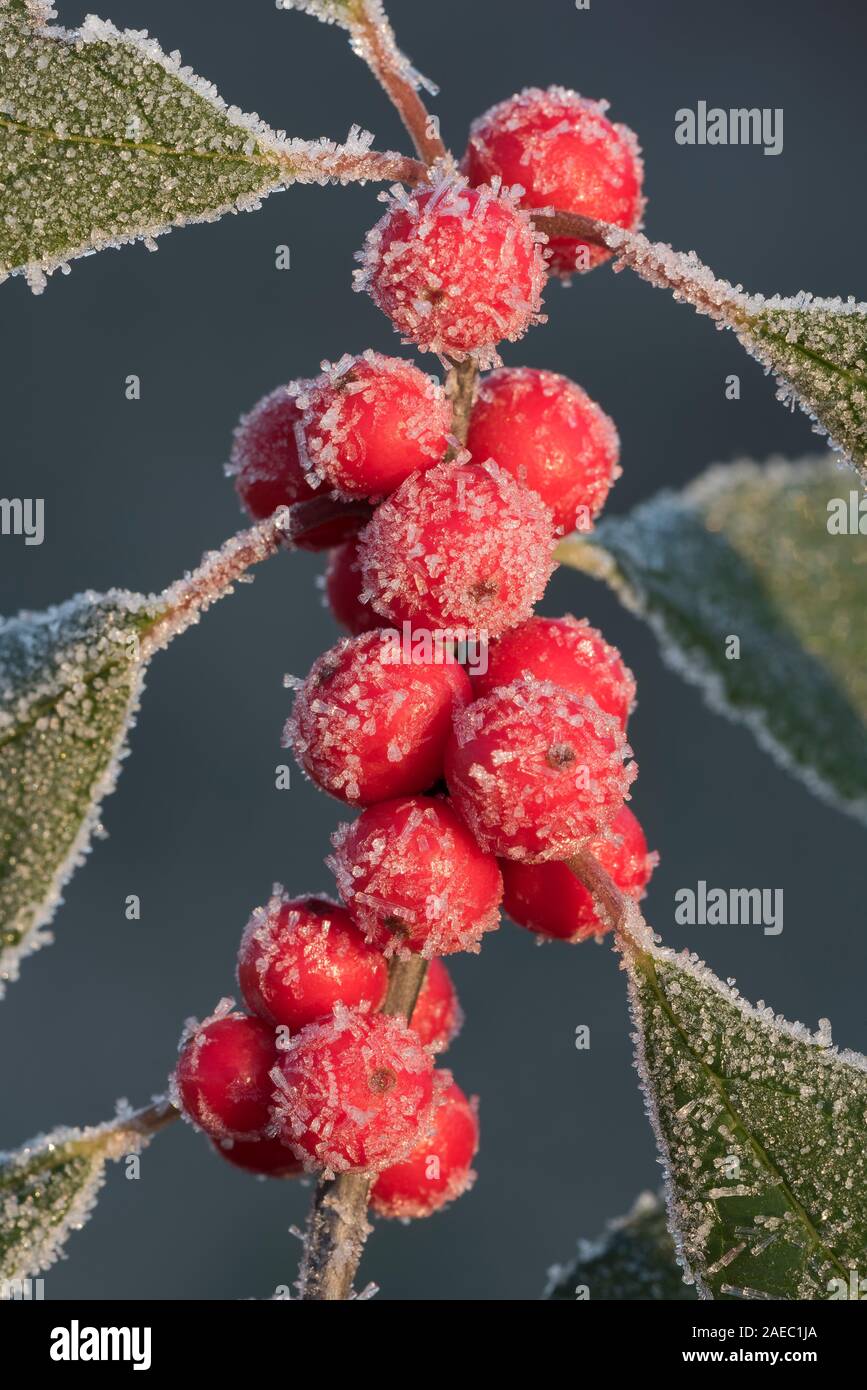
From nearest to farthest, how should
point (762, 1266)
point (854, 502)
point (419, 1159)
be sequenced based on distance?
point (762, 1266) → point (419, 1159) → point (854, 502)

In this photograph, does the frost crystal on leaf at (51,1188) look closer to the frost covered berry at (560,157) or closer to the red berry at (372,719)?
the red berry at (372,719)

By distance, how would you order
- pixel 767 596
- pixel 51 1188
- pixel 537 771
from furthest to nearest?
pixel 767 596 < pixel 51 1188 < pixel 537 771

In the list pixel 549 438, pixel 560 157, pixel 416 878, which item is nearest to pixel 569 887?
pixel 416 878

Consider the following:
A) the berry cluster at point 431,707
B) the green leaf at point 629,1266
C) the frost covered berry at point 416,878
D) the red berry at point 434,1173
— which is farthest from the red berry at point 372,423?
the green leaf at point 629,1266

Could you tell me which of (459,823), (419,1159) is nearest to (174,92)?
(459,823)

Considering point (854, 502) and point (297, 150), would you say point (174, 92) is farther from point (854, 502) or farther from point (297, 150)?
point (854, 502)

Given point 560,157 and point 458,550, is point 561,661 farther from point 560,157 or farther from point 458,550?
point 560,157
